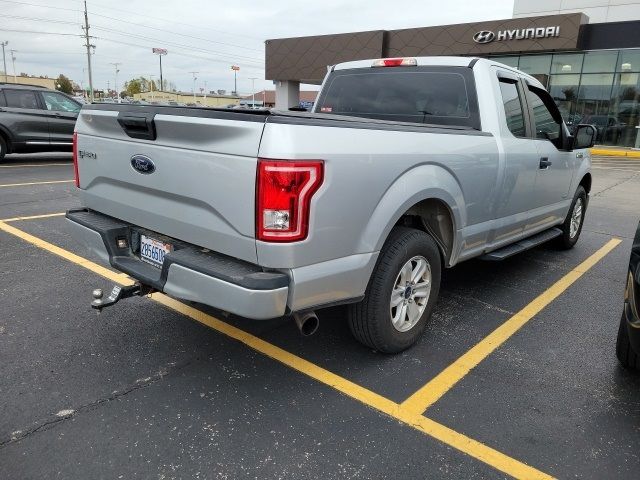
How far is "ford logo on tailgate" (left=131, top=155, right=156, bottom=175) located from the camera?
2903 millimetres

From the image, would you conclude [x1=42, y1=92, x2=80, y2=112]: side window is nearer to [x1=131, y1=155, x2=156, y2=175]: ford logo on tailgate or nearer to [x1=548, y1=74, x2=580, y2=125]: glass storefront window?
[x1=131, y1=155, x2=156, y2=175]: ford logo on tailgate

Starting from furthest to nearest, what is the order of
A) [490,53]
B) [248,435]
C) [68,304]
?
1. [490,53]
2. [68,304]
3. [248,435]

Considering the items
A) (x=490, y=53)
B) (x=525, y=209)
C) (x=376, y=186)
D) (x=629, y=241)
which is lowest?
(x=629, y=241)

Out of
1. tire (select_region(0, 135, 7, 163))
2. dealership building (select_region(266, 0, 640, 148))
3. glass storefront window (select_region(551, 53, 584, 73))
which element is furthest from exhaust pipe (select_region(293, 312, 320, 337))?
glass storefront window (select_region(551, 53, 584, 73))

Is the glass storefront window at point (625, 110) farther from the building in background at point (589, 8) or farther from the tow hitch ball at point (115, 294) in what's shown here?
the tow hitch ball at point (115, 294)

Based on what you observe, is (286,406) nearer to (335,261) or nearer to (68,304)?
(335,261)

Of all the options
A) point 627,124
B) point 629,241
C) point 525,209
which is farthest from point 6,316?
point 627,124

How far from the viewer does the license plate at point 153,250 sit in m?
2.97

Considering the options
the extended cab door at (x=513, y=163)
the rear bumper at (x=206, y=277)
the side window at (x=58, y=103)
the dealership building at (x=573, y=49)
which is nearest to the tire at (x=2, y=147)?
the side window at (x=58, y=103)

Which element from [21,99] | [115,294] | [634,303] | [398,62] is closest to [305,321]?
[115,294]

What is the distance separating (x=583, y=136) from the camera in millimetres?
5227

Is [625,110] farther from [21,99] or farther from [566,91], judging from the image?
[21,99]

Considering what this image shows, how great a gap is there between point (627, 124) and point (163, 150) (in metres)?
25.6

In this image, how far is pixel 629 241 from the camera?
697 cm
